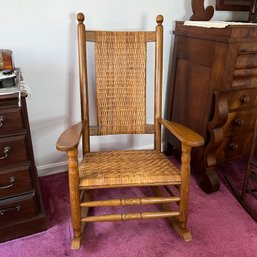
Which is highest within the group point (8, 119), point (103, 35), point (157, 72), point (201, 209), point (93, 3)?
point (93, 3)

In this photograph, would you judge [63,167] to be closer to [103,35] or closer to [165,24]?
[103,35]

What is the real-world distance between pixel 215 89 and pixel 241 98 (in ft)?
0.69

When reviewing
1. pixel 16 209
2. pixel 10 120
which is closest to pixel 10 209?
pixel 16 209

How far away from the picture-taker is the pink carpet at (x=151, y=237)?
124cm

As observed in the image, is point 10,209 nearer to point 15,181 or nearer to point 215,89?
point 15,181

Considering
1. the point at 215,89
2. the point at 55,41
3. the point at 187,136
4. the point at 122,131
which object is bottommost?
the point at 122,131

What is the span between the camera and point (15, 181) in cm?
118

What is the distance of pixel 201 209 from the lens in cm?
152

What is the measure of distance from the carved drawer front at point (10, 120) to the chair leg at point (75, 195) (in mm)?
254

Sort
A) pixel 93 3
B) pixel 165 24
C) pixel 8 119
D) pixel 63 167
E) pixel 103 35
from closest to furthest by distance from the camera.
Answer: pixel 8 119, pixel 103 35, pixel 93 3, pixel 165 24, pixel 63 167

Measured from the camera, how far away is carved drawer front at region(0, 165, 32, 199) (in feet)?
3.79

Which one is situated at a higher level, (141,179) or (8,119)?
(8,119)

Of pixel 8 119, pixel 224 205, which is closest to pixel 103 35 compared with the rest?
pixel 8 119

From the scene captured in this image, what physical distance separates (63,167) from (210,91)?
3.74 ft
